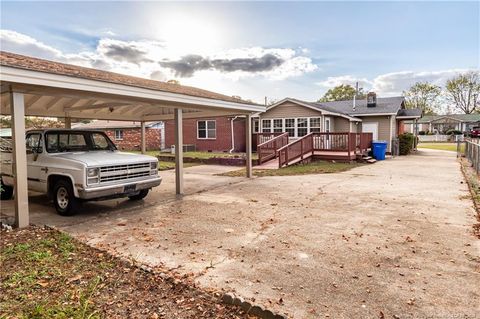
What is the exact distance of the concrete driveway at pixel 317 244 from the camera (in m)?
3.20

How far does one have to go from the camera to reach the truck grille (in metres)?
6.50

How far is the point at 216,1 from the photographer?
38.0 ft

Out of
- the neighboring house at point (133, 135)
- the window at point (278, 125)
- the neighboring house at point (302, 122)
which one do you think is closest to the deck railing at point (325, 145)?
the neighboring house at point (302, 122)

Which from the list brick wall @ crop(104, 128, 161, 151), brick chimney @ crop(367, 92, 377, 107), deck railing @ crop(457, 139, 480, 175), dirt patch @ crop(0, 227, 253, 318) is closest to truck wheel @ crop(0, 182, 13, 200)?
dirt patch @ crop(0, 227, 253, 318)

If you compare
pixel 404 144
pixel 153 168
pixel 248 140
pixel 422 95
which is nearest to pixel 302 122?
pixel 404 144

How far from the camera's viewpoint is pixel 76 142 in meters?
7.65

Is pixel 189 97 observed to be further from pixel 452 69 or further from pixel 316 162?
pixel 452 69

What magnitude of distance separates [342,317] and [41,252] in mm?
4054

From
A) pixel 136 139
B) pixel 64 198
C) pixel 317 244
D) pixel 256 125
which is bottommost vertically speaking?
pixel 317 244

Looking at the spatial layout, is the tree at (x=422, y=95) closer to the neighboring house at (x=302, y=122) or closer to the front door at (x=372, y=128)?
the neighboring house at (x=302, y=122)

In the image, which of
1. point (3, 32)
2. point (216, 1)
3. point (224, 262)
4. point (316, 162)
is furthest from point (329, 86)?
point (224, 262)

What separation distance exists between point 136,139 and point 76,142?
2423 cm

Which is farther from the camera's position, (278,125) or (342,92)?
(342,92)

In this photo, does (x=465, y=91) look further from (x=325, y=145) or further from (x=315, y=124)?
(x=325, y=145)
